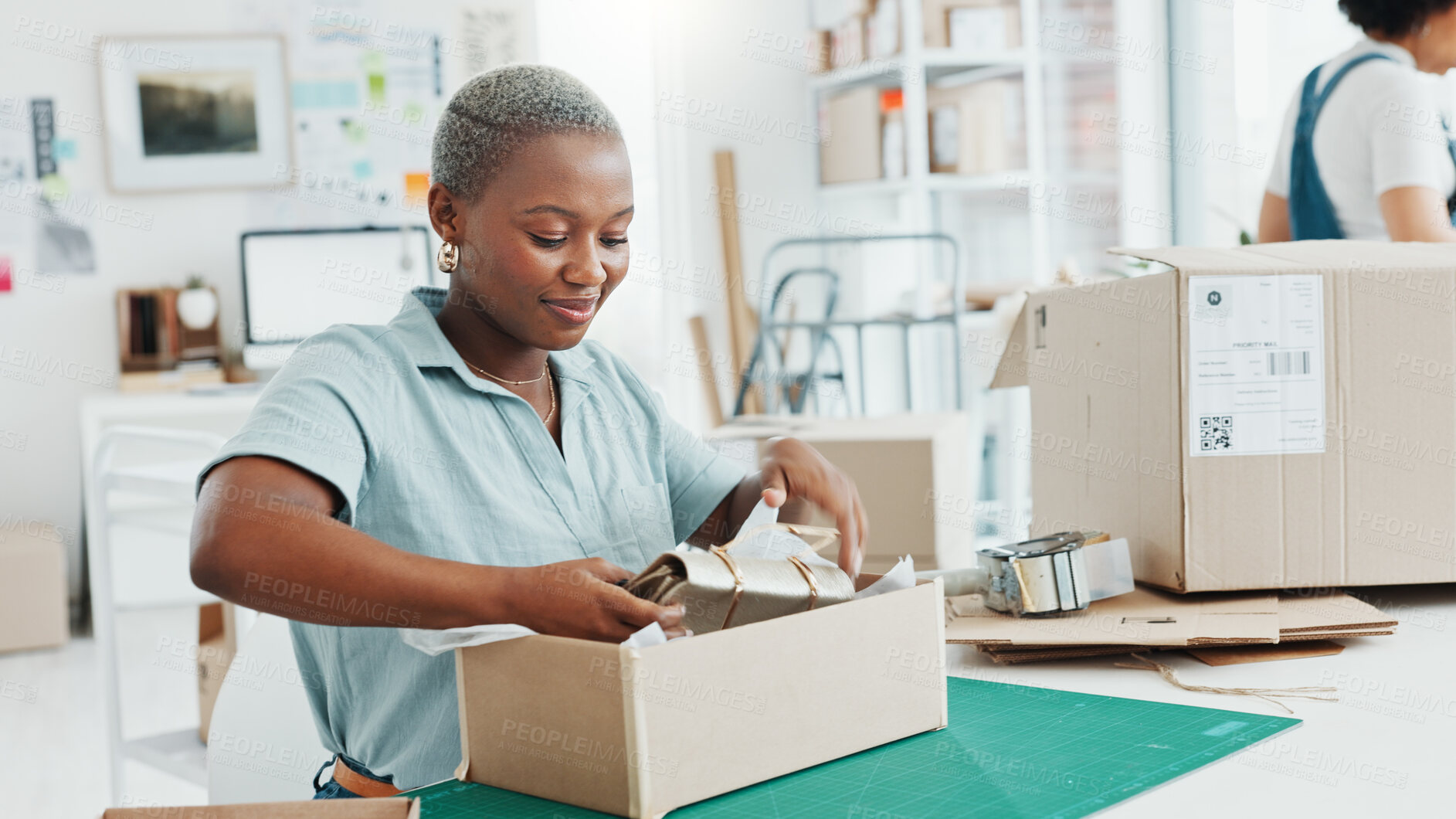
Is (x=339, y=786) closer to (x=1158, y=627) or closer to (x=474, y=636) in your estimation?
(x=474, y=636)

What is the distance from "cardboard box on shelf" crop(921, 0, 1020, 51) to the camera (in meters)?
3.82

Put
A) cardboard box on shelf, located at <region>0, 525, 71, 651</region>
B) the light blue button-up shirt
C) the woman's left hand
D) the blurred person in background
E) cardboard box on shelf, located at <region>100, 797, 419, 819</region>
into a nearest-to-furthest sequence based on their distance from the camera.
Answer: cardboard box on shelf, located at <region>100, 797, 419, 819</region>, the light blue button-up shirt, the woman's left hand, the blurred person in background, cardboard box on shelf, located at <region>0, 525, 71, 651</region>

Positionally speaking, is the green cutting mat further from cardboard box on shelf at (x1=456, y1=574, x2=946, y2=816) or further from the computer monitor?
the computer monitor

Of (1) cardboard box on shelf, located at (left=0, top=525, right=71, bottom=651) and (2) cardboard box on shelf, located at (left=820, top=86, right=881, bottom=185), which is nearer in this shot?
(1) cardboard box on shelf, located at (left=0, top=525, right=71, bottom=651)

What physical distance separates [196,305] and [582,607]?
146 inches

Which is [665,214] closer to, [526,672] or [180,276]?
[180,276]

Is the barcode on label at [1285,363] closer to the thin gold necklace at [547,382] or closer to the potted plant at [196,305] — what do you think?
the thin gold necklace at [547,382]

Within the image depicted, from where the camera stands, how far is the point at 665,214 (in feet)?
15.3

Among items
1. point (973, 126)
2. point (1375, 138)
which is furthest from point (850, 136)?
point (1375, 138)

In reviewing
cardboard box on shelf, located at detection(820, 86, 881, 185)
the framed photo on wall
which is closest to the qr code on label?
cardboard box on shelf, located at detection(820, 86, 881, 185)

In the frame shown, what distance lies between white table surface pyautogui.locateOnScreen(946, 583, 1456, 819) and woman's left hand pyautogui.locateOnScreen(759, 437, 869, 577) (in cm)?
13

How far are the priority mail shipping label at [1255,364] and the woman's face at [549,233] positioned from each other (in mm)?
500

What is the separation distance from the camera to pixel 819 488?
39.9 inches

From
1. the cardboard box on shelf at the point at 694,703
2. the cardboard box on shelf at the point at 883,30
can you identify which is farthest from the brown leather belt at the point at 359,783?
the cardboard box on shelf at the point at 883,30
